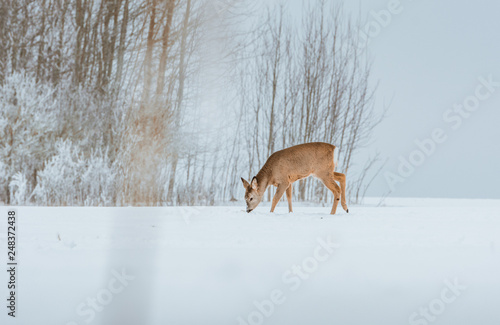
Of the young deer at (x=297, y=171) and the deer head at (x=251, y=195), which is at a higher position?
the young deer at (x=297, y=171)

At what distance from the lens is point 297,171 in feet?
14.9

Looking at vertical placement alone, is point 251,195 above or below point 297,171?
below

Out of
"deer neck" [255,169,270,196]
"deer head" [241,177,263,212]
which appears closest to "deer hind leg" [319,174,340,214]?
"deer neck" [255,169,270,196]

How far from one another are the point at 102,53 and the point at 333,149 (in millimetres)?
6269

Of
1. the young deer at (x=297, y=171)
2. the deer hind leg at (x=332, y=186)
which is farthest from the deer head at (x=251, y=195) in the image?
the deer hind leg at (x=332, y=186)

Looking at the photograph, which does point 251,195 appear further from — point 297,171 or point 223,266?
point 223,266

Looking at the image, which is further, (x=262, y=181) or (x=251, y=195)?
(x=262, y=181)

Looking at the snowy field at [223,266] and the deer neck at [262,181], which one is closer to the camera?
the snowy field at [223,266]

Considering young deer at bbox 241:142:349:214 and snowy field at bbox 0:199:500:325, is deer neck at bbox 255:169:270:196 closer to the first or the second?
young deer at bbox 241:142:349:214

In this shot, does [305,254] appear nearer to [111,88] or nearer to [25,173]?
[25,173]

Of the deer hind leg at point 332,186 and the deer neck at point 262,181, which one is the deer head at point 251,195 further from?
the deer hind leg at point 332,186

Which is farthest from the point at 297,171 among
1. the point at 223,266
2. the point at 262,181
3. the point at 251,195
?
the point at 223,266

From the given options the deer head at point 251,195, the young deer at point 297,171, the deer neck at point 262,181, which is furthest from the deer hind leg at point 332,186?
the deer head at point 251,195

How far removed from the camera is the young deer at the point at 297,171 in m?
4.49
